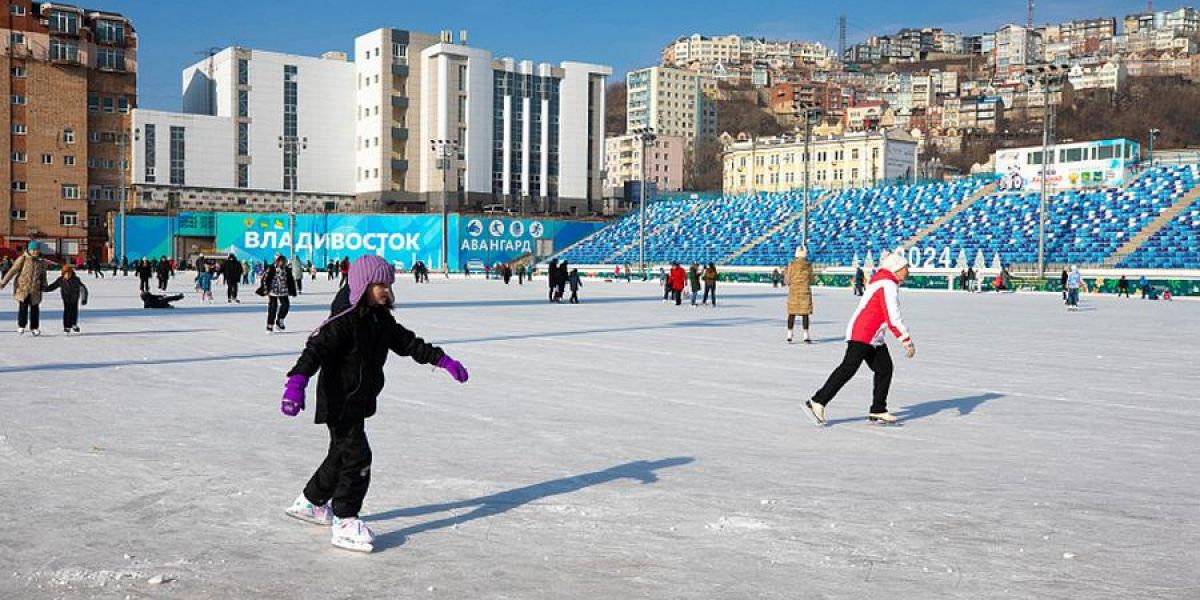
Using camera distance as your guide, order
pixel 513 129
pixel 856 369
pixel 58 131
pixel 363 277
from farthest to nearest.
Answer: pixel 513 129 < pixel 58 131 < pixel 856 369 < pixel 363 277

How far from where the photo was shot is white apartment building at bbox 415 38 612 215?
81.7m

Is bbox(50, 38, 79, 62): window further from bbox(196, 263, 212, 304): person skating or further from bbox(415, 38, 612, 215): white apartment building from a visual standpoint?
bbox(196, 263, 212, 304): person skating

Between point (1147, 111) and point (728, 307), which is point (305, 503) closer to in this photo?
point (728, 307)

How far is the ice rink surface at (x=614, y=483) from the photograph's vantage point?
13.5 ft

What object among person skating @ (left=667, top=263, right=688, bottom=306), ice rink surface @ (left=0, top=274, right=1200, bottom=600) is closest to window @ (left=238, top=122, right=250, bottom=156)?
person skating @ (left=667, top=263, right=688, bottom=306)

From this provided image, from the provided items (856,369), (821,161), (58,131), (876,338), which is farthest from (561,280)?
(821,161)

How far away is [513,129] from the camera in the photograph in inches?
3339

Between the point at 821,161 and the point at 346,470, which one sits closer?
the point at 346,470

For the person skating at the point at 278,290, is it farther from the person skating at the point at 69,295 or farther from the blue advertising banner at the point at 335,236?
the blue advertising banner at the point at 335,236

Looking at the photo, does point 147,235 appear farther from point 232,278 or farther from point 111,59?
point 232,278

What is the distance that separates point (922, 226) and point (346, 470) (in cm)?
5317

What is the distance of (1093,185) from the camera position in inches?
2104

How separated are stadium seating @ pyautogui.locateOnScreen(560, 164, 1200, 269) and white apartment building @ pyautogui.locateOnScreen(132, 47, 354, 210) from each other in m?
26.4

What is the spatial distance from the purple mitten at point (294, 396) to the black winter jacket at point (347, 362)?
32mm
